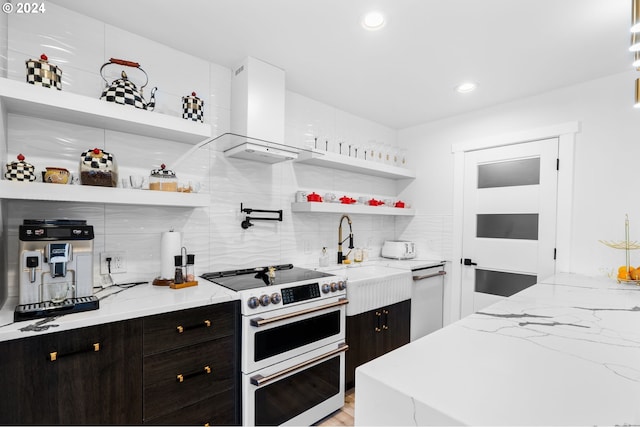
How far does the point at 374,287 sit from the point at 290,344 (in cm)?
86

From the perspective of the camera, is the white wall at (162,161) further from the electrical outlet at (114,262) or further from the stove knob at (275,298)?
the stove knob at (275,298)

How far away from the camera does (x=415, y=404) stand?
65cm

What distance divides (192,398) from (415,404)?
55.7 inches

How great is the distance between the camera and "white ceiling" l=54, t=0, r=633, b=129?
67.5 inches

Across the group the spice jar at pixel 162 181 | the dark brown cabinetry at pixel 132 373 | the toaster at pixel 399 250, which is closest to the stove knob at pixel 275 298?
the dark brown cabinetry at pixel 132 373

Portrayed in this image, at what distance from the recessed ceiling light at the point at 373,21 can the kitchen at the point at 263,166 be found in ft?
3.71

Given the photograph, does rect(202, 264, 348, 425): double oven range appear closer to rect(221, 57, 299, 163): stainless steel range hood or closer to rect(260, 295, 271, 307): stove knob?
rect(260, 295, 271, 307): stove knob

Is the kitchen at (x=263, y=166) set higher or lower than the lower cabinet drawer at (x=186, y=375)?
higher

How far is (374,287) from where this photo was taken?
8.11 feet

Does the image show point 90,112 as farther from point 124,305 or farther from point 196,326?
point 196,326

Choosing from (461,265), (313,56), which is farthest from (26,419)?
(461,265)

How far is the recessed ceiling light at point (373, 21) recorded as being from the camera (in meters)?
1.76

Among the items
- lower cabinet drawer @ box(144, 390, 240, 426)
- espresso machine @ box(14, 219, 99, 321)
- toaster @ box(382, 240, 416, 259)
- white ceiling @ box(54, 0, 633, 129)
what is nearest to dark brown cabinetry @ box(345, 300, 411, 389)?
toaster @ box(382, 240, 416, 259)

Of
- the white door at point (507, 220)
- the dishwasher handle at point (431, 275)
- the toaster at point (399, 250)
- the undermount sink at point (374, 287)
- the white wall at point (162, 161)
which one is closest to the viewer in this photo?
the white wall at point (162, 161)
